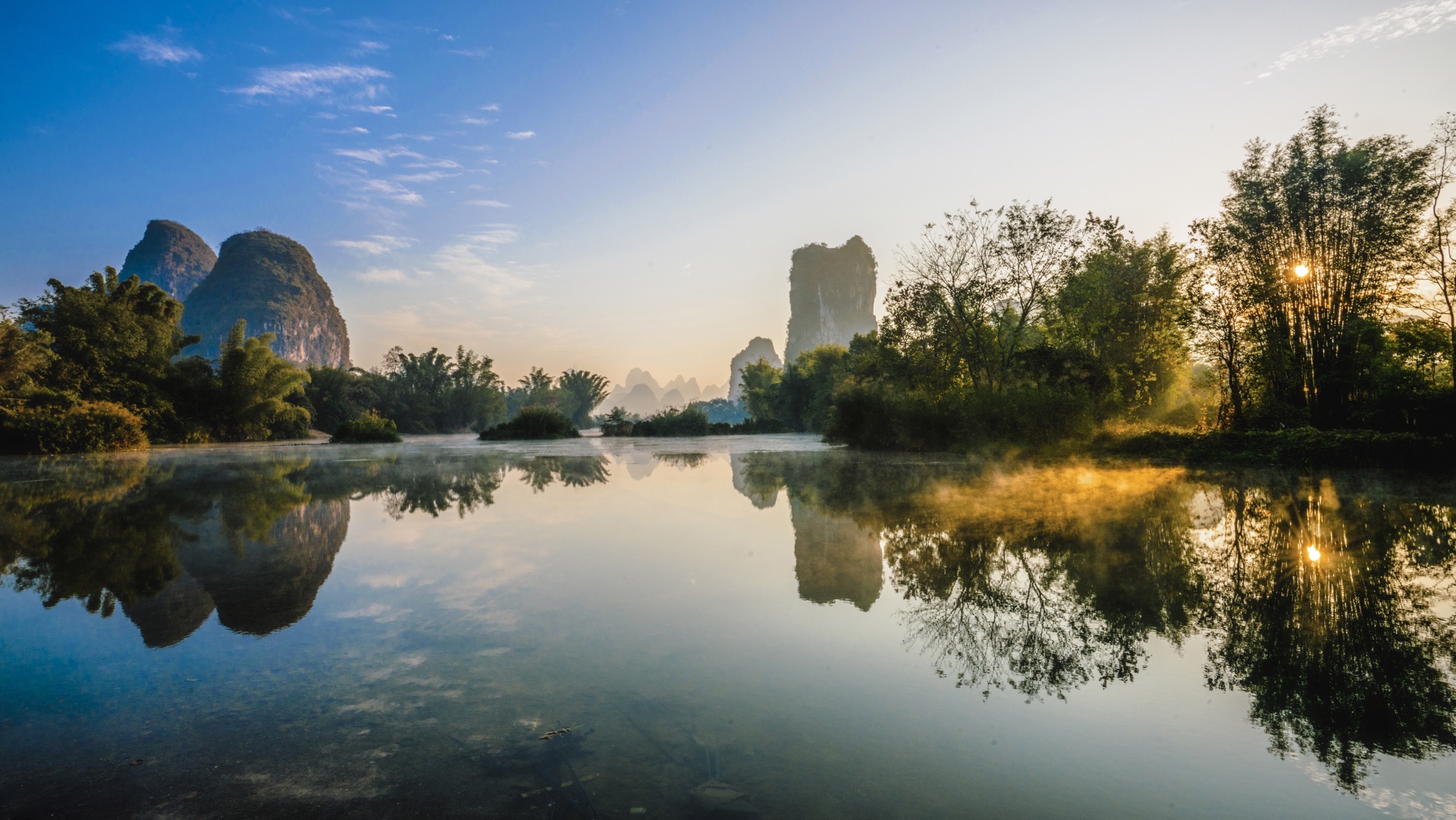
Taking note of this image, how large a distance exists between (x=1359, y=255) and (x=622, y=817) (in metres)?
23.5

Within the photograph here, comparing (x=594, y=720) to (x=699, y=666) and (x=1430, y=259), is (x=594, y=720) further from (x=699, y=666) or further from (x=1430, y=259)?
(x=1430, y=259)

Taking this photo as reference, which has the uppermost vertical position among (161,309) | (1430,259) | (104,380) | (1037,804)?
(161,309)

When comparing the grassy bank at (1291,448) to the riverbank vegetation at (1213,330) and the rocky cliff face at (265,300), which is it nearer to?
the riverbank vegetation at (1213,330)

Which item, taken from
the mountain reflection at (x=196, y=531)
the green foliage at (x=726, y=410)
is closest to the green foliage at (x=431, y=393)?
the mountain reflection at (x=196, y=531)

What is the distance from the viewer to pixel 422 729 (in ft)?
8.87

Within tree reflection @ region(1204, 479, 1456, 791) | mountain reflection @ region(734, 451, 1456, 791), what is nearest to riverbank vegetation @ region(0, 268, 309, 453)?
mountain reflection @ region(734, 451, 1456, 791)

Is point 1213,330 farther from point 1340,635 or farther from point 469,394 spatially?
point 469,394

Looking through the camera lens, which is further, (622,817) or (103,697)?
(103,697)

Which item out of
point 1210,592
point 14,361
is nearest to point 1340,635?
point 1210,592

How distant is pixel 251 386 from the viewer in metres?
33.0

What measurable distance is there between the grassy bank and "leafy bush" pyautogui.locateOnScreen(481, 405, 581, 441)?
31637 mm

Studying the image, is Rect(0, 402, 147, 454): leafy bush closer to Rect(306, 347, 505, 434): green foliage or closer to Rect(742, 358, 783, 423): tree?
Rect(306, 347, 505, 434): green foliage

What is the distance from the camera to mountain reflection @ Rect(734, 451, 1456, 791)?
118 inches

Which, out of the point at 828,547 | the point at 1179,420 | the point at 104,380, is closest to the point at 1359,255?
the point at 1179,420
